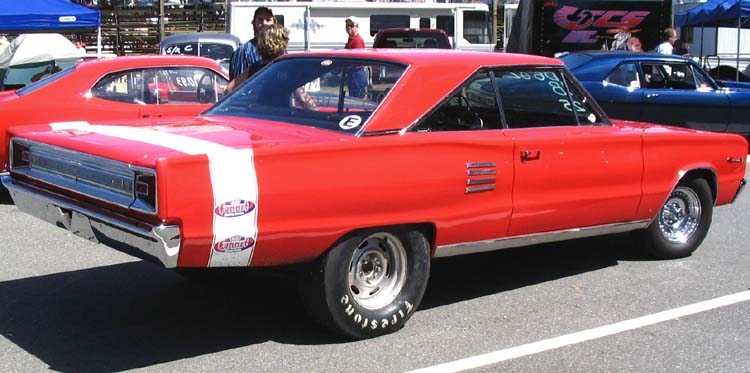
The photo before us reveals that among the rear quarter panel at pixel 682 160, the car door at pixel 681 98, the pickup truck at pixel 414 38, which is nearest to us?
the rear quarter panel at pixel 682 160

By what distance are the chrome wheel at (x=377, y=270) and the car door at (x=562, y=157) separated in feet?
2.62

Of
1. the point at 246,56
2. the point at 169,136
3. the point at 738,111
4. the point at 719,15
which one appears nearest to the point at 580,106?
the point at 169,136

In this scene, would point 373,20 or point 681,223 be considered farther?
point 373,20

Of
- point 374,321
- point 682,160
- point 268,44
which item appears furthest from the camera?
point 268,44

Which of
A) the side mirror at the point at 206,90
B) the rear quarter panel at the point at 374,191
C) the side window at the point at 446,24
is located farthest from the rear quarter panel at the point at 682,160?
the side window at the point at 446,24

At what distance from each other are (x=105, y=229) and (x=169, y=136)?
57cm

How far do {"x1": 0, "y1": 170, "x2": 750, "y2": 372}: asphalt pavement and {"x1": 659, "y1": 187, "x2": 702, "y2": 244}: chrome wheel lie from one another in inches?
7.8

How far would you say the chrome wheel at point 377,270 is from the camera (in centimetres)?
471

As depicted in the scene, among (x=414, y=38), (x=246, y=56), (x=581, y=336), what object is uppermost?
(x=414, y=38)

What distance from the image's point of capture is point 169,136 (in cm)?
448

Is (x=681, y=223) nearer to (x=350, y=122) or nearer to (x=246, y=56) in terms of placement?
(x=350, y=122)

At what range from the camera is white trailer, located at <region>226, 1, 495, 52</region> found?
23.5 meters

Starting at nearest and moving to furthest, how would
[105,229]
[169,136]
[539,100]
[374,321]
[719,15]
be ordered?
[105,229], [169,136], [374,321], [539,100], [719,15]

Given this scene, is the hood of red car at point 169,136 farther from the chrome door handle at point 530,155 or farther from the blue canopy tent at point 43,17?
the blue canopy tent at point 43,17
